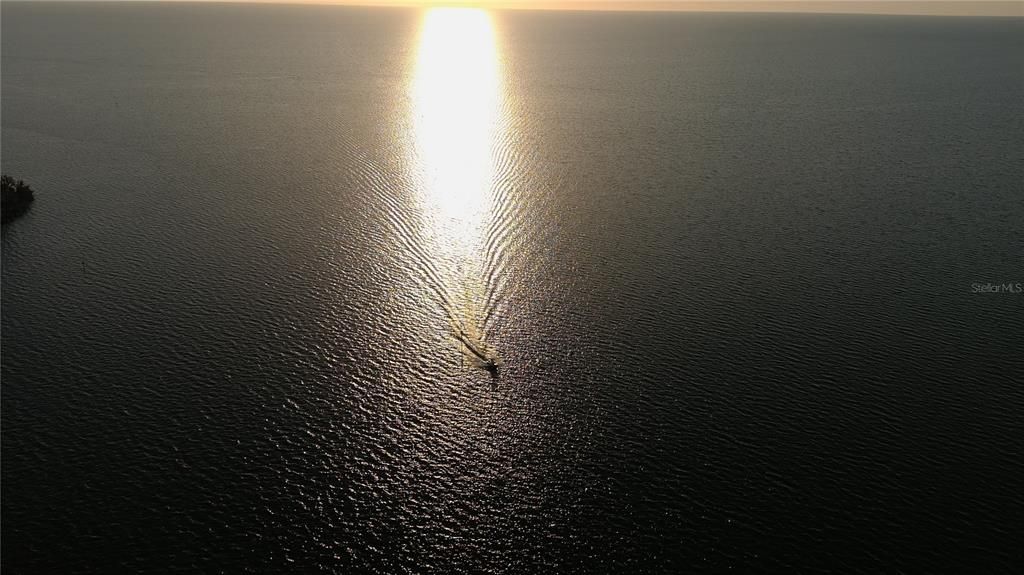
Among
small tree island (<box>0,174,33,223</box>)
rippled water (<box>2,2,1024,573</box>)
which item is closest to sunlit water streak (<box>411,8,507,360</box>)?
rippled water (<box>2,2,1024,573</box>)

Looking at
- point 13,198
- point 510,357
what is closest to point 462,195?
point 510,357

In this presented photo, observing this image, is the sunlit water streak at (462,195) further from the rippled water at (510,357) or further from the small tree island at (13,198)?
the small tree island at (13,198)

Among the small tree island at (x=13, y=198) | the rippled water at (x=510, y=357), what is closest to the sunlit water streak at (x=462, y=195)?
the rippled water at (x=510, y=357)

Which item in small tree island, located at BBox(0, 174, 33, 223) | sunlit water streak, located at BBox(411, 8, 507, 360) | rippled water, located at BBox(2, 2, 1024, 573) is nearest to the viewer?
rippled water, located at BBox(2, 2, 1024, 573)

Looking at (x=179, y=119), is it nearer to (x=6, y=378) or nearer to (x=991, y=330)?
(x=6, y=378)

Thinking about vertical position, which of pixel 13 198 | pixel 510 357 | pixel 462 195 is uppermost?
pixel 462 195

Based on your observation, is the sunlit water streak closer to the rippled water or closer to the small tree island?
the rippled water

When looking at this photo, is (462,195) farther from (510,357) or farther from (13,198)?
(13,198)
